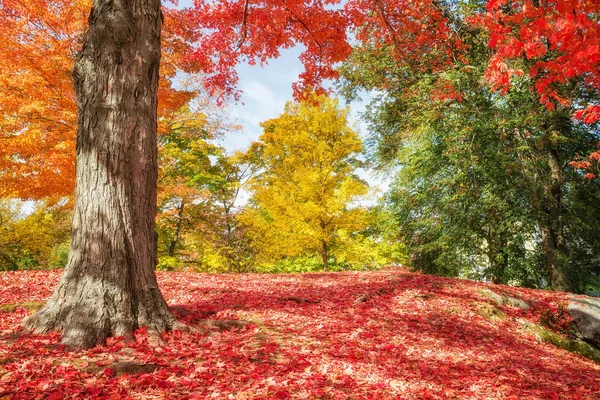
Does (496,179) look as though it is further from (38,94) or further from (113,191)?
(38,94)

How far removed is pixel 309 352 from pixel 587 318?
6.82 metres

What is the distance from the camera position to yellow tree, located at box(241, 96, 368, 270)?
12.6m

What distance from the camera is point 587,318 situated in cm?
728

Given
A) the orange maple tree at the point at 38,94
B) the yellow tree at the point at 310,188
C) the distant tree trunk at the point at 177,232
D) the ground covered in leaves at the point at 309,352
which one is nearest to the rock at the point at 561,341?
the ground covered in leaves at the point at 309,352

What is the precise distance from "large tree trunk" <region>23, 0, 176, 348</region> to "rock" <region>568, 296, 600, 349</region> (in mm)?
7933

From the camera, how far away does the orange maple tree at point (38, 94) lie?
7656 millimetres

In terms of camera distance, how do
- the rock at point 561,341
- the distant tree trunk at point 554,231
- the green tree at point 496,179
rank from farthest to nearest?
the green tree at point 496,179
the distant tree trunk at point 554,231
the rock at point 561,341

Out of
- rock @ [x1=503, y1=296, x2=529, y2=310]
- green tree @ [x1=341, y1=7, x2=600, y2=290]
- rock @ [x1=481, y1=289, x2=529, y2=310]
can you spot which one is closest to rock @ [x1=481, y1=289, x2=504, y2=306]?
rock @ [x1=481, y1=289, x2=529, y2=310]

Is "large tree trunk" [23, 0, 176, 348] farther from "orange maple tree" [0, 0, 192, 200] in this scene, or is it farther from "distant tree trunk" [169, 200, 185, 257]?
"distant tree trunk" [169, 200, 185, 257]

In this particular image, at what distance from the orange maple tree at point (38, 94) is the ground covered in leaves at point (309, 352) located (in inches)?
106

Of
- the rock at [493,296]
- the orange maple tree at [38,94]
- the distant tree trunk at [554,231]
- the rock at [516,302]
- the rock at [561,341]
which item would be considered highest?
the orange maple tree at [38,94]

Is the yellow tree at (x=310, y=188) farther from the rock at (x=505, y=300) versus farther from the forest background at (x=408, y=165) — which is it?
the rock at (x=505, y=300)

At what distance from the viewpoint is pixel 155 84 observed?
4133 mm

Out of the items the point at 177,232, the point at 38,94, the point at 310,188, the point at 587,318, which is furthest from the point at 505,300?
the point at 177,232
